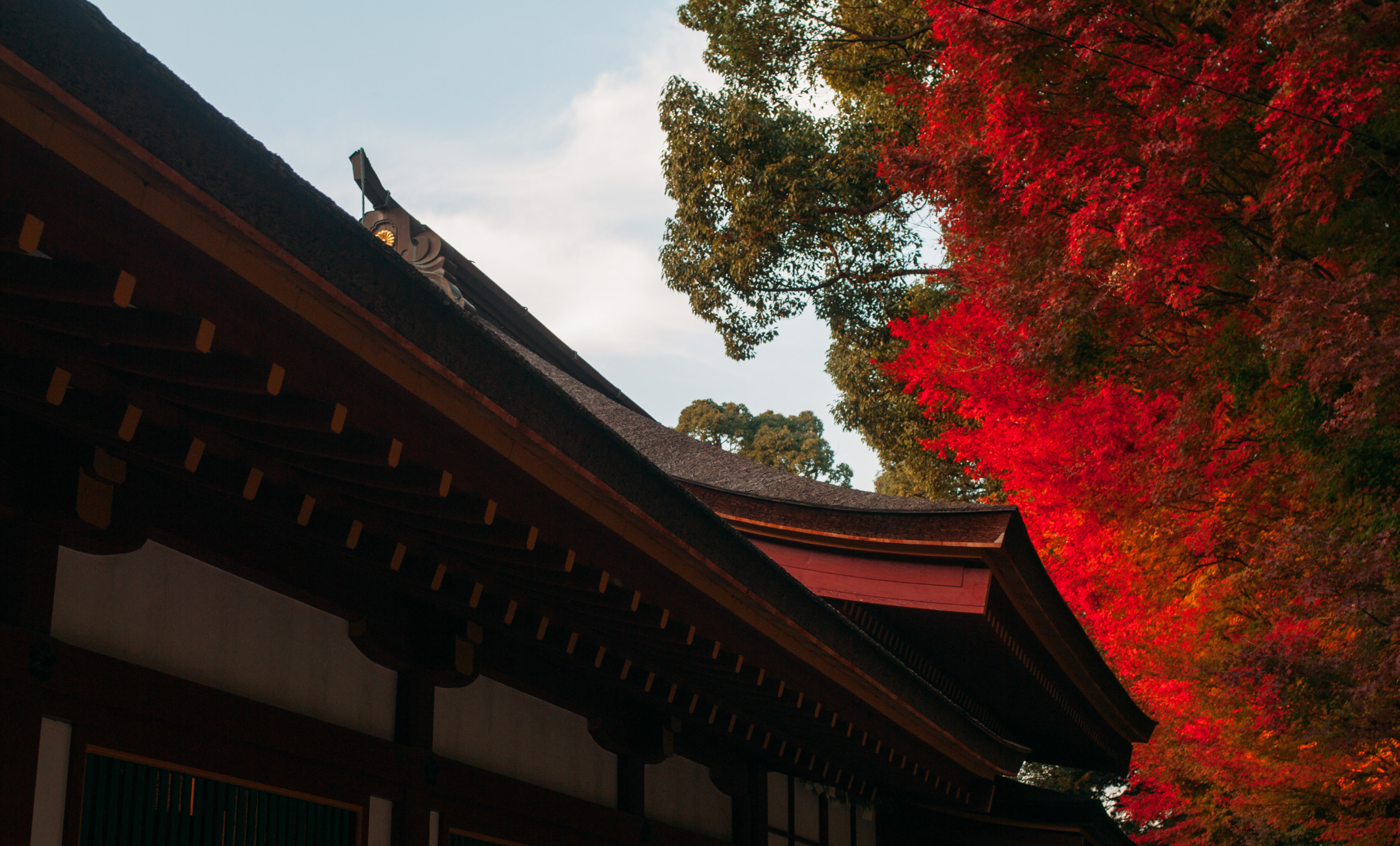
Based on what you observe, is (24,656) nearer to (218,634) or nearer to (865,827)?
(218,634)

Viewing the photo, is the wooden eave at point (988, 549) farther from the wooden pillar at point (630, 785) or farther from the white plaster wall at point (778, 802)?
the wooden pillar at point (630, 785)

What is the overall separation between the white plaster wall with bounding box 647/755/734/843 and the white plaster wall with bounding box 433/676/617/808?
1.48 feet

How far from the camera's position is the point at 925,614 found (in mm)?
8492

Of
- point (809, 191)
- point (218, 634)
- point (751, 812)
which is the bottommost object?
point (751, 812)

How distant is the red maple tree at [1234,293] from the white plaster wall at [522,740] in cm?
471

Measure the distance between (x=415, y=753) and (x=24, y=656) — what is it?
1.73 meters

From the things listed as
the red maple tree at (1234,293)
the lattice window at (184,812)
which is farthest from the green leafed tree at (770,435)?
the lattice window at (184,812)

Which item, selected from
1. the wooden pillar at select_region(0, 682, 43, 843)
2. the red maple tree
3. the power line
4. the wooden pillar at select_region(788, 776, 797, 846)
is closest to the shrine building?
the wooden pillar at select_region(0, 682, 43, 843)

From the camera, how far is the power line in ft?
22.4

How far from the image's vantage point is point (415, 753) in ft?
13.9

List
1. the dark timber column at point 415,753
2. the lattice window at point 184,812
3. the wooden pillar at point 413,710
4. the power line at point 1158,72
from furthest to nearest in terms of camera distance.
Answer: the power line at point 1158,72, the wooden pillar at point 413,710, the dark timber column at point 415,753, the lattice window at point 184,812

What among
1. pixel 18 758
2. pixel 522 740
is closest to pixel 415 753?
pixel 522 740

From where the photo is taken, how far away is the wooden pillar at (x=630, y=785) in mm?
5707

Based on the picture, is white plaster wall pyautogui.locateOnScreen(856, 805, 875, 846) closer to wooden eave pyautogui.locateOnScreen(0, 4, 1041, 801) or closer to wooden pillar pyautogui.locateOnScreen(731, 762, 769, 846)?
wooden pillar pyautogui.locateOnScreen(731, 762, 769, 846)
